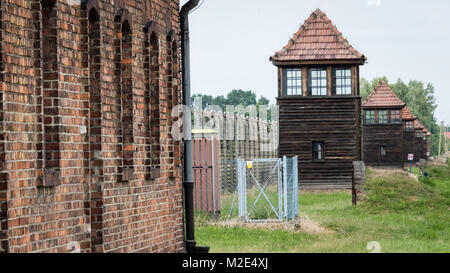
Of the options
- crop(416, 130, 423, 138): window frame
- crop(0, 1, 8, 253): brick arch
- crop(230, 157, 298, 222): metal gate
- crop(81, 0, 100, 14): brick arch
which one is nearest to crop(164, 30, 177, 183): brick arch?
crop(81, 0, 100, 14): brick arch

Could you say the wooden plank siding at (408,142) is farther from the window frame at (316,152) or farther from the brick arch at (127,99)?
the brick arch at (127,99)

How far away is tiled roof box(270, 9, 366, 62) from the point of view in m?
39.4

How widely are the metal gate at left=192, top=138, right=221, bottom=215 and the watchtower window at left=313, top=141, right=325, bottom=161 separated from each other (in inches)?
677

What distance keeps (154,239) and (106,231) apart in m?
2.38

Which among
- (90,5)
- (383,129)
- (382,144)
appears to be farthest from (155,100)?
(382,144)

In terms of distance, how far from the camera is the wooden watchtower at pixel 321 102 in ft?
130

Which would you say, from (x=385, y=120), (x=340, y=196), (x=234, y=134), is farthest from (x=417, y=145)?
(x=234, y=134)

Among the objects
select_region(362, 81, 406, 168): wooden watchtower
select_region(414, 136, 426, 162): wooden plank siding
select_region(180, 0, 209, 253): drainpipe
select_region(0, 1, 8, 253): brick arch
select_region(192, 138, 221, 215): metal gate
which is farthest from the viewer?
select_region(414, 136, 426, 162): wooden plank siding

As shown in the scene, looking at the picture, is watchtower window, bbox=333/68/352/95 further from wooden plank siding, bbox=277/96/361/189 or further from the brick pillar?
the brick pillar

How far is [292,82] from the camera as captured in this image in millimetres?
39906

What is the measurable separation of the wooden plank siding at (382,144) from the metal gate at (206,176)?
46.9 m

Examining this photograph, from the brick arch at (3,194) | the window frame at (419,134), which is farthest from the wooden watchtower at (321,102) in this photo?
the window frame at (419,134)

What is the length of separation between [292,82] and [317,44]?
2.09 metres

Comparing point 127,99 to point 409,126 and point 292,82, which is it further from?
point 409,126
